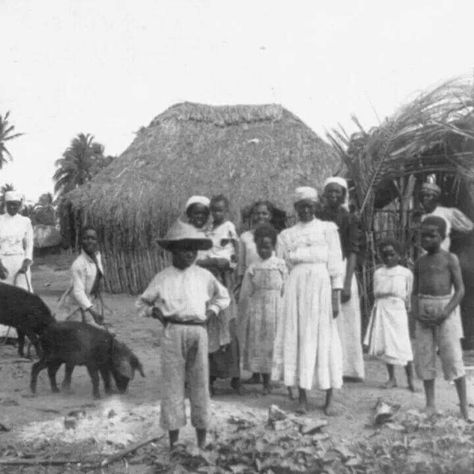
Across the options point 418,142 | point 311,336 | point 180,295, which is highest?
point 418,142

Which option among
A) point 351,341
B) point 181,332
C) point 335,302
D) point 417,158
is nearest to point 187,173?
point 417,158

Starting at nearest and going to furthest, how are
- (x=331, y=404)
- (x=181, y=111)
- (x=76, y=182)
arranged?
(x=331, y=404)
(x=181, y=111)
(x=76, y=182)

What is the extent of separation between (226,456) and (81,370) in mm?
3801

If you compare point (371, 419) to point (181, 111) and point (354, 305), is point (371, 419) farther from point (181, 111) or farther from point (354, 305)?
point (181, 111)

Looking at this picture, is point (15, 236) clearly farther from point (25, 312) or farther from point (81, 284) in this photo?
point (81, 284)

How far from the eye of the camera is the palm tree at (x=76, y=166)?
170ft

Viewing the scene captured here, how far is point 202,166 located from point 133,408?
10.2 m

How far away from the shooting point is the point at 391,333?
Result: 21.9 ft

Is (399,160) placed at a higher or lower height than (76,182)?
lower

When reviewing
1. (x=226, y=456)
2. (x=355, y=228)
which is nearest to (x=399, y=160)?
(x=355, y=228)

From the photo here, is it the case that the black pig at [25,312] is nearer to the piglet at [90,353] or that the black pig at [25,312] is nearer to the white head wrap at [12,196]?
the piglet at [90,353]

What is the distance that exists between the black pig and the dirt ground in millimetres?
518

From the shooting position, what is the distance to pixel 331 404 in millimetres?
5672

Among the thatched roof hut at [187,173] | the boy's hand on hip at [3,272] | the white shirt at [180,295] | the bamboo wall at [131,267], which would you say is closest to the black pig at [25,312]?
the boy's hand on hip at [3,272]
